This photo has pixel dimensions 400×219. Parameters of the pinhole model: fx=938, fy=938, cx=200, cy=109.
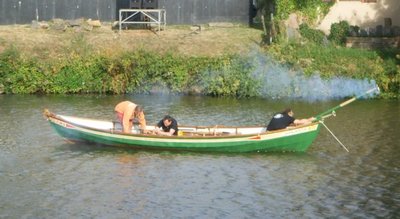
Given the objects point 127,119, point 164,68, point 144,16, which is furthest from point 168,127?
point 144,16

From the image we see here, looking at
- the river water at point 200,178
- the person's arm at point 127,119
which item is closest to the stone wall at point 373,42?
the river water at point 200,178

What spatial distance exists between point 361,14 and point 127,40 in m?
12.4

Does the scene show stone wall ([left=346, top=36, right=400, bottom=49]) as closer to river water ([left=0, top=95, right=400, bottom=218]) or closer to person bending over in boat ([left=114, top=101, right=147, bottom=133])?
river water ([left=0, top=95, right=400, bottom=218])

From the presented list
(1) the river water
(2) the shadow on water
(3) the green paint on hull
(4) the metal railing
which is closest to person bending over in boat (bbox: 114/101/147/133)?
(3) the green paint on hull

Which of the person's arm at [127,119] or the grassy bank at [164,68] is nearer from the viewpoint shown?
the person's arm at [127,119]

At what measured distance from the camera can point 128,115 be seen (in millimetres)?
30406

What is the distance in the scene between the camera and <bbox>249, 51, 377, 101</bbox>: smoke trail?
4212cm

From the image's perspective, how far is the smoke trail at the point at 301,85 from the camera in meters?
42.1

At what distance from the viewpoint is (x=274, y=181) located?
26.7m

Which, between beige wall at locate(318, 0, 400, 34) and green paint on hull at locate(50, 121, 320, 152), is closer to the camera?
green paint on hull at locate(50, 121, 320, 152)

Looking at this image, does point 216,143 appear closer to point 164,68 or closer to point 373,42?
point 164,68

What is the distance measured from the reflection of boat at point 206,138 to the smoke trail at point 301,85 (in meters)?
11.5

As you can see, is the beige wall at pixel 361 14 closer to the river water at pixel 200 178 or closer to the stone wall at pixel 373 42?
the stone wall at pixel 373 42

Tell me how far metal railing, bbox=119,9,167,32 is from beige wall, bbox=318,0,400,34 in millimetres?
8384
